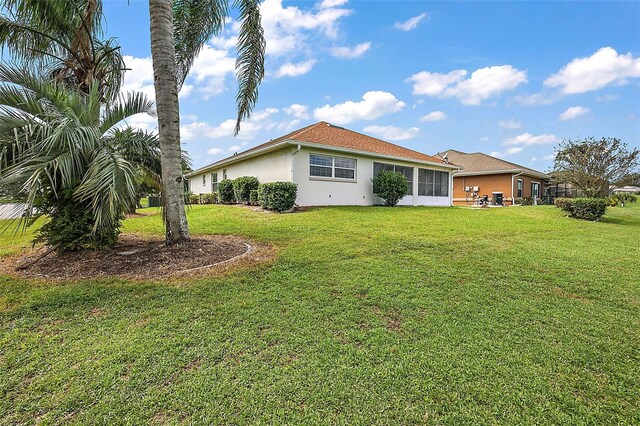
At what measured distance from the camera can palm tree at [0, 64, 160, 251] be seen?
170 inches

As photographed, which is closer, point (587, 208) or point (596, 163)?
point (587, 208)

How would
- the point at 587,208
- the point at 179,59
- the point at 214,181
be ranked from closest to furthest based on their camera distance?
the point at 179,59
the point at 587,208
the point at 214,181

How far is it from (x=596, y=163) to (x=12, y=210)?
20.1m

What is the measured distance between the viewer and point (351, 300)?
3.75m

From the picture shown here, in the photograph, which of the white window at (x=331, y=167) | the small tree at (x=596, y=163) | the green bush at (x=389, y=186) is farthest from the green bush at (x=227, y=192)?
the small tree at (x=596, y=163)

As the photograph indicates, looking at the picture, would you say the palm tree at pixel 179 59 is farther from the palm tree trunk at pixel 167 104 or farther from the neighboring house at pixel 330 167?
the neighboring house at pixel 330 167

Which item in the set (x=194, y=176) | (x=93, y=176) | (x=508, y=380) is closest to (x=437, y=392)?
(x=508, y=380)

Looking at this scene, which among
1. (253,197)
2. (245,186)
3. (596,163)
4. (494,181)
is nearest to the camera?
(596,163)

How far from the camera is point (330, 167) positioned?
558 inches

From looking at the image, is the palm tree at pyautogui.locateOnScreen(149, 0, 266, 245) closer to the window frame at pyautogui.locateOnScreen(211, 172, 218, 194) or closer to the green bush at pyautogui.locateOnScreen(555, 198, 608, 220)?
the window frame at pyautogui.locateOnScreen(211, 172, 218, 194)

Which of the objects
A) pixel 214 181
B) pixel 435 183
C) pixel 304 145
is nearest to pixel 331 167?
pixel 304 145

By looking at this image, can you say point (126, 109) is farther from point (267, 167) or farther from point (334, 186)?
point (334, 186)

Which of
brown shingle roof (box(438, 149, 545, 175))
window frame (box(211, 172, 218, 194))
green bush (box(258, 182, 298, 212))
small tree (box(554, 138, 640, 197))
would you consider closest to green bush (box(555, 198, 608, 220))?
small tree (box(554, 138, 640, 197))

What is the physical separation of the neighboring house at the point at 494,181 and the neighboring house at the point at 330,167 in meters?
7.67
